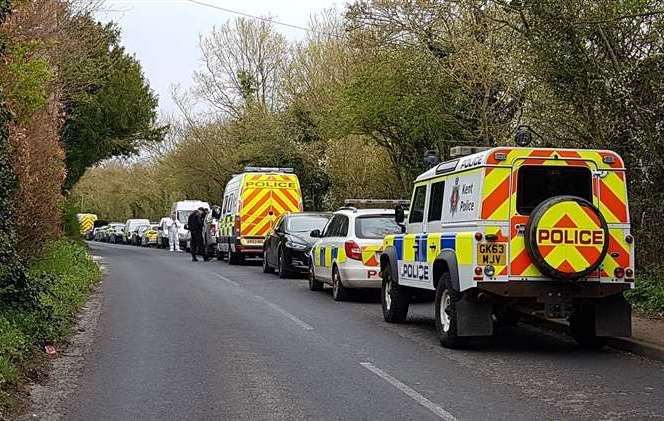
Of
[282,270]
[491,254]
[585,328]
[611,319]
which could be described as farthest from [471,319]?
[282,270]

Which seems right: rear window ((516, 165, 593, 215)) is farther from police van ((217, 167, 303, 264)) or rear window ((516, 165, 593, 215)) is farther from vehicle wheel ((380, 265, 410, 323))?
police van ((217, 167, 303, 264))

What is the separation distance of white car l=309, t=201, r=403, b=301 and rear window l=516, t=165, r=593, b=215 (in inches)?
222

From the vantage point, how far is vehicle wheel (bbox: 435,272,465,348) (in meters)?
10.9

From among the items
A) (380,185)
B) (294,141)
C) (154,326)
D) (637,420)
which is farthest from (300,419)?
(294,141)

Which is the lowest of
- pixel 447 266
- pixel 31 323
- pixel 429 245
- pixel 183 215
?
pixel 31 323

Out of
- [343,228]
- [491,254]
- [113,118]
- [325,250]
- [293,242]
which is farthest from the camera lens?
[113,118]

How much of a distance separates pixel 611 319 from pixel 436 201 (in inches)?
105

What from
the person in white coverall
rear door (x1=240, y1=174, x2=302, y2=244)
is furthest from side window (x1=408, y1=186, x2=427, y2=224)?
the person in white coverall

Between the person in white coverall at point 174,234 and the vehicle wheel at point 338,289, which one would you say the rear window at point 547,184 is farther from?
the person in white coverall at point 174,234

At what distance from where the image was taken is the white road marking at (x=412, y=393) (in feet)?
25.3

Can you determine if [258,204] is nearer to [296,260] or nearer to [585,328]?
[296,260]

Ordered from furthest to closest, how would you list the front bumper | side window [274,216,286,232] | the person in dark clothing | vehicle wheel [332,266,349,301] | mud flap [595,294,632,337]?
the person in dark clothing, side window [274,216,286,232], the front bumper, vehicle wheel [332,266,349,301], mud flap [595,294,632,337]

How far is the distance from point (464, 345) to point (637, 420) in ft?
12.6

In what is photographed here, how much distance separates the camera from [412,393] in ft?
28.2
